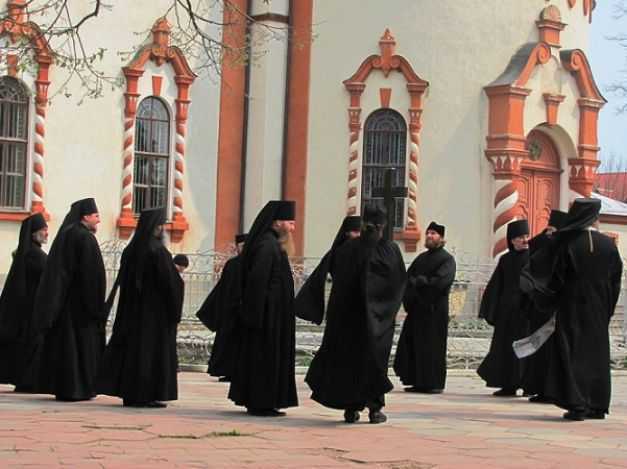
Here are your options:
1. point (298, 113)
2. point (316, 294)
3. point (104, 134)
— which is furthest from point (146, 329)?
point (298, 113)

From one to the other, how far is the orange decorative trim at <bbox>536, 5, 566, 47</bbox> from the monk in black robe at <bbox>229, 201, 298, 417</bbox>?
15.1 m

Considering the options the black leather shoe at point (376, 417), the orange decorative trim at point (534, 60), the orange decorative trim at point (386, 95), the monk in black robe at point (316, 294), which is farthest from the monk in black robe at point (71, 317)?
the orange decorative trim at point (534, 60)

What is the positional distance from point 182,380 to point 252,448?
24.9ft

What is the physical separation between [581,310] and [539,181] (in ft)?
49.5

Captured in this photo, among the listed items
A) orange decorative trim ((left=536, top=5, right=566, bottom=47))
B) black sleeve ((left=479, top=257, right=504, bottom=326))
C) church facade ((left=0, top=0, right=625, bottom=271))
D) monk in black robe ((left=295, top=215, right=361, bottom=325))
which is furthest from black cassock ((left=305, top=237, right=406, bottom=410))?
orange decorative trim ((left=536, top=5, right=566, bottom=47))

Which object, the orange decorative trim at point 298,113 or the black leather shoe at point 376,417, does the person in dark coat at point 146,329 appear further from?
the orange decorative trim at point 298,113

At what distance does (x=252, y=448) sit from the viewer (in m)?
10.4

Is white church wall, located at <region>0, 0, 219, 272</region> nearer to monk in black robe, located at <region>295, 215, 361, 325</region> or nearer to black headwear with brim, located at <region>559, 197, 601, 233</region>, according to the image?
monk in black robe, located at <region>295, 215, 361, 325</region>

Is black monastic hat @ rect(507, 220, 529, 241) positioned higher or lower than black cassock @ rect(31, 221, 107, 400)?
higher

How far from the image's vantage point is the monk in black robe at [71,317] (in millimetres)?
13953

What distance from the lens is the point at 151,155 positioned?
85.6 feet

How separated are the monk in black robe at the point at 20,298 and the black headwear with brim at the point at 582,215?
5.24 m

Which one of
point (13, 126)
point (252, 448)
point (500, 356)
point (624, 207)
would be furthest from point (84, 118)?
point (624, 207)

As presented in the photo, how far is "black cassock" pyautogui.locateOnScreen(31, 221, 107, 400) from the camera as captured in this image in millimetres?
13945
